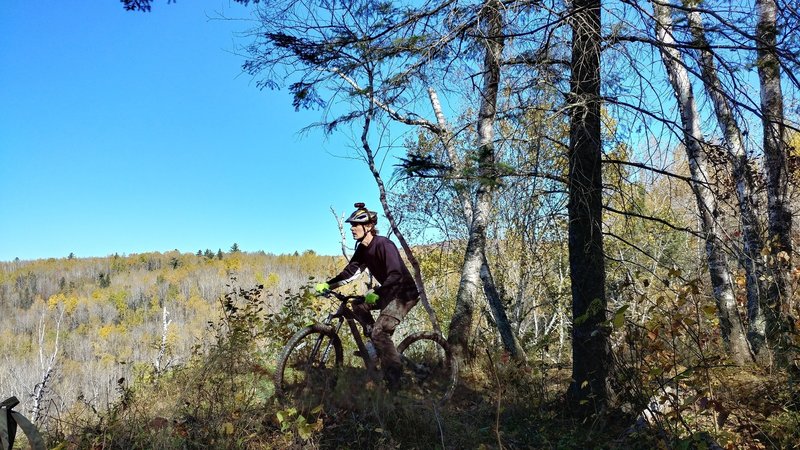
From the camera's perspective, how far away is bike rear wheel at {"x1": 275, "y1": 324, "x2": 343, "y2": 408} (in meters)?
5.02

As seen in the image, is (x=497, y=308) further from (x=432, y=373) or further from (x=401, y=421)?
(x=401, y=421)

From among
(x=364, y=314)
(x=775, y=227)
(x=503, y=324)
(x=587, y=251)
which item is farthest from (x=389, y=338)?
(x=775, y=227)

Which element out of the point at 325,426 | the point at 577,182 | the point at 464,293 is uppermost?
the point at 577,182

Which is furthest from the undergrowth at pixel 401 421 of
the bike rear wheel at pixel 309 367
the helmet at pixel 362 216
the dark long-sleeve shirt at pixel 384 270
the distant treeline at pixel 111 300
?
the distant treeline at pixel 111 300

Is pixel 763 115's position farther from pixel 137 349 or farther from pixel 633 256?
pixel 137 349

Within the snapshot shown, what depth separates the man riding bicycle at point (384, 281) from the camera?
5.30 meters

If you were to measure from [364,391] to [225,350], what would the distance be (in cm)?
206

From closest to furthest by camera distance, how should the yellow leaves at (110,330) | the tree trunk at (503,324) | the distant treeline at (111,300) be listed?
the tree trunk at (503,324), the distant treeline at (111,300), the yellow leaves at (110,330)

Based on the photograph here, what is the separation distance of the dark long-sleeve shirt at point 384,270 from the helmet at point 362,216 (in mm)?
214

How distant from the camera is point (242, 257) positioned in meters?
99.7

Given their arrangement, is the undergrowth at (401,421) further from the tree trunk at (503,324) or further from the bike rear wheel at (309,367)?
the tree trunk at (503,324)

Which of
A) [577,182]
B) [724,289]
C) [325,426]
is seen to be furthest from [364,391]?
[724,289]

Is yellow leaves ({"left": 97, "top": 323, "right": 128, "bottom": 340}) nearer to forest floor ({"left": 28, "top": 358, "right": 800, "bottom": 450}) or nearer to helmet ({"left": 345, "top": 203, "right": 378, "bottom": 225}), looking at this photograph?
forest floor ({"left": 28, "top": 358, "right": 800, "bottom": 450})

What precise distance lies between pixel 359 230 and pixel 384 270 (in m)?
0.52
